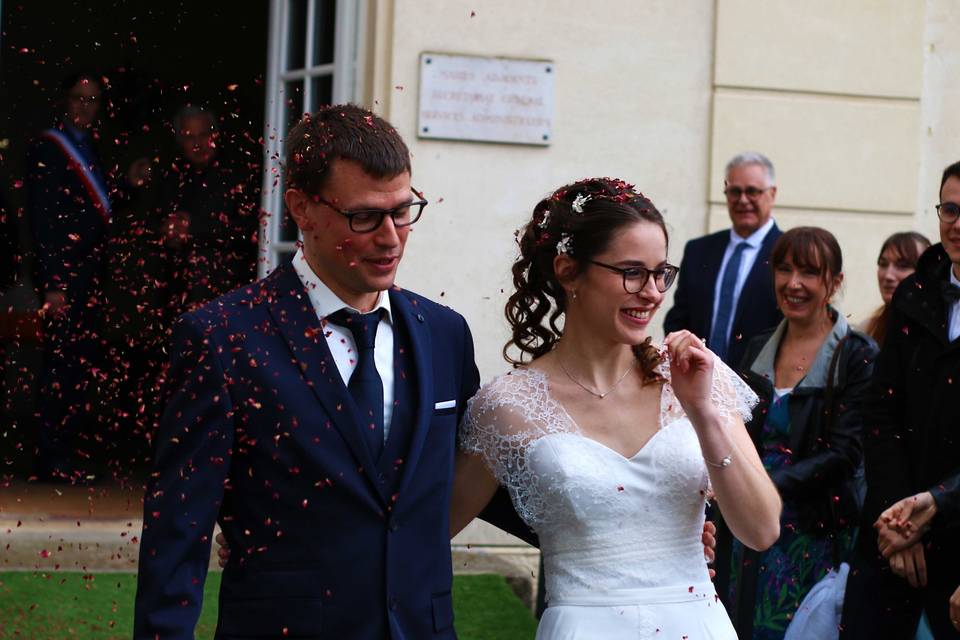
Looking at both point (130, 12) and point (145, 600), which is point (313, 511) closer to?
point (145, 600)

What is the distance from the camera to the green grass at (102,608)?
6.23 metres

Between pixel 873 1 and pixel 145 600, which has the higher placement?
pixel 873 1

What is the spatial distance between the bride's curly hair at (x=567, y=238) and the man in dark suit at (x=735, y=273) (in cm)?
297

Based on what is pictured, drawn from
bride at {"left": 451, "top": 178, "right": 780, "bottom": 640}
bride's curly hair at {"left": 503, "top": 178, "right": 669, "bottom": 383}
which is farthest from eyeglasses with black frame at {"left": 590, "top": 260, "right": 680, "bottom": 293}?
bride's curly hair at {"left": 503, "top": 178, "right": 669, "bottom": 383}

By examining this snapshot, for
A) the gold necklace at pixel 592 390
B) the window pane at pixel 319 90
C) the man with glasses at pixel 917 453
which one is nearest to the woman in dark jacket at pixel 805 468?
the man with glasses at pixel 917 453

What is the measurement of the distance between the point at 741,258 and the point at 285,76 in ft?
9.05

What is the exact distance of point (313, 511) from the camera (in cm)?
289


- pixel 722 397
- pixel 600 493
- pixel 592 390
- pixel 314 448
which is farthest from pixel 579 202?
pixel 314 448

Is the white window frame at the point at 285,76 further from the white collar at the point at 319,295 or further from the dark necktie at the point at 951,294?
the white collar at the point at 319,295

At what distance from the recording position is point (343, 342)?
9.98 ft

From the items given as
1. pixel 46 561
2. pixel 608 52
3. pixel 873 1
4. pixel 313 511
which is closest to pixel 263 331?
pixel 313 511

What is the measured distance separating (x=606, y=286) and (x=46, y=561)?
452 centimetres

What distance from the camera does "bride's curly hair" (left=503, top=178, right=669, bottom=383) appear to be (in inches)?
136

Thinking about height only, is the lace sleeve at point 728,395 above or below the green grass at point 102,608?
above
